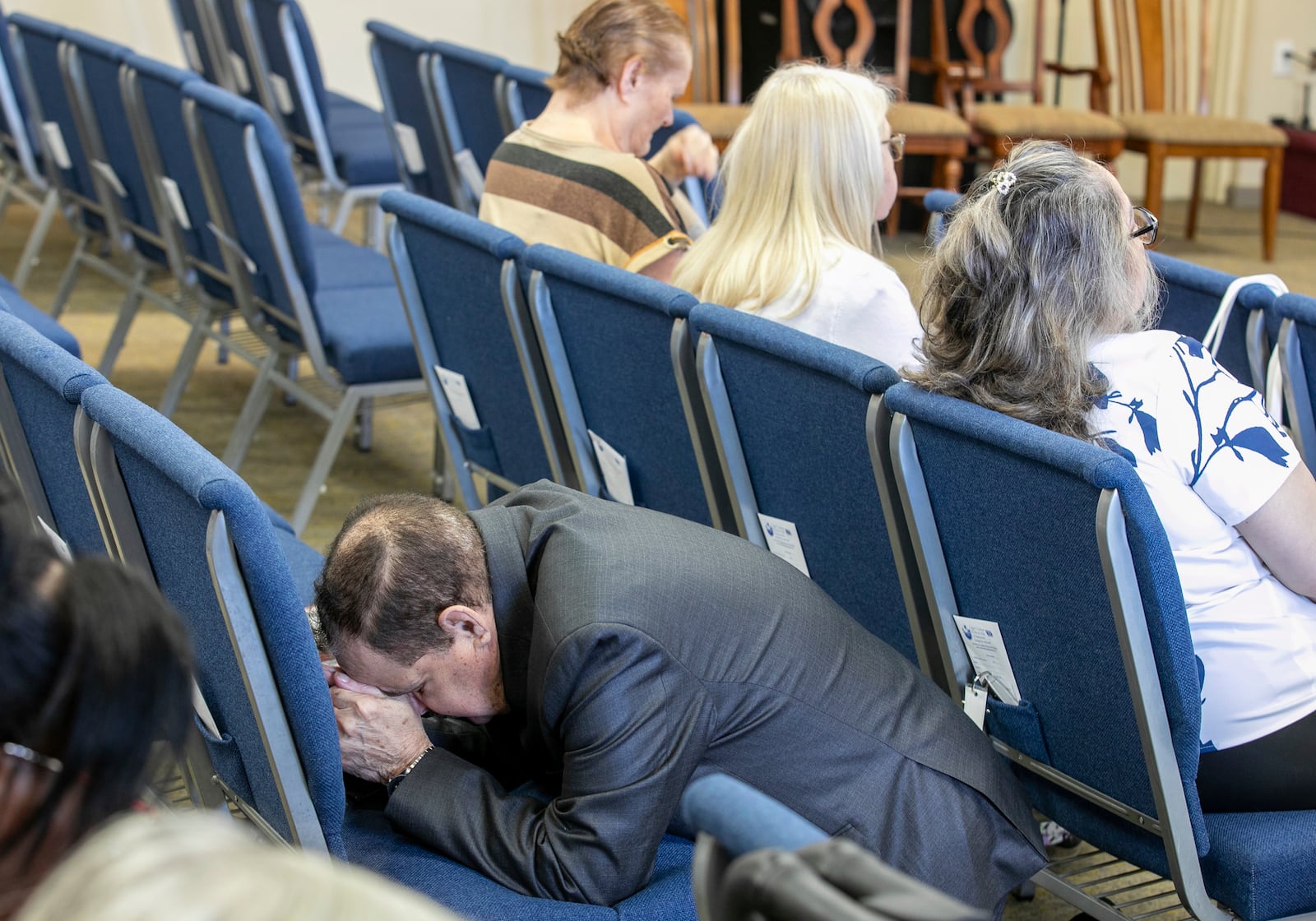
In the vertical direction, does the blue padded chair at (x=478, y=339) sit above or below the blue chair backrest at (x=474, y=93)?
below

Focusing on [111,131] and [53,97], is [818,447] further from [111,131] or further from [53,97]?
[53,97]

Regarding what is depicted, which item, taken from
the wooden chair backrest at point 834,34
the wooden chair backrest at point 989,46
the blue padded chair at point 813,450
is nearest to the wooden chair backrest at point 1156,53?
the wooden chair backrest at point 989,46

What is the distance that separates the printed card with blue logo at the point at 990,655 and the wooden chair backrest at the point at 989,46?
517 centimetres

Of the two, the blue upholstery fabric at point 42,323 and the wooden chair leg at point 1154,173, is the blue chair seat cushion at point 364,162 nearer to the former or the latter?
the blue upholstery fabric at point 42,323

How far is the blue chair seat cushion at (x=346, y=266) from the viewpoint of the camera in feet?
11.8

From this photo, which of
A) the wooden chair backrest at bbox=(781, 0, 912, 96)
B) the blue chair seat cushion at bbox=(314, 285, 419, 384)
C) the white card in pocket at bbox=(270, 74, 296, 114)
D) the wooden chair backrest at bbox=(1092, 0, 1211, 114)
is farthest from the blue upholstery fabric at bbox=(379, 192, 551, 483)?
the wooden chair backrest at bbox=(1092, 0, 1211, 114)

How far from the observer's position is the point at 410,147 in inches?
171

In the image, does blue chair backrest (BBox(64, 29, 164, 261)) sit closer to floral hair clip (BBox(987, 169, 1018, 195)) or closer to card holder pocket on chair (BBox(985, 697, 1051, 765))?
floral hair clip (BBox(987, 169, 1018, 195))

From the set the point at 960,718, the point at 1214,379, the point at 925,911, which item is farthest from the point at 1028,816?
the point at 925,911

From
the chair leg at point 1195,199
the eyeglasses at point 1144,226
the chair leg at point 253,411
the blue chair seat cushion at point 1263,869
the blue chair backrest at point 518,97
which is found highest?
the eyeglasses at point 1144,226

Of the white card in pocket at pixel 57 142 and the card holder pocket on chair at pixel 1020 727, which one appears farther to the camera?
the white card in pocket at pixel 57 142

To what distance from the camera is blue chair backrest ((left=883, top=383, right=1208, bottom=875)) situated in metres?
1.39

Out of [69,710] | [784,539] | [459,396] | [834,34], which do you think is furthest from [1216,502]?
[834,34]

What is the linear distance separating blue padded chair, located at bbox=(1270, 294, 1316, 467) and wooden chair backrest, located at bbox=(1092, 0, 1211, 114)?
16.2ft
